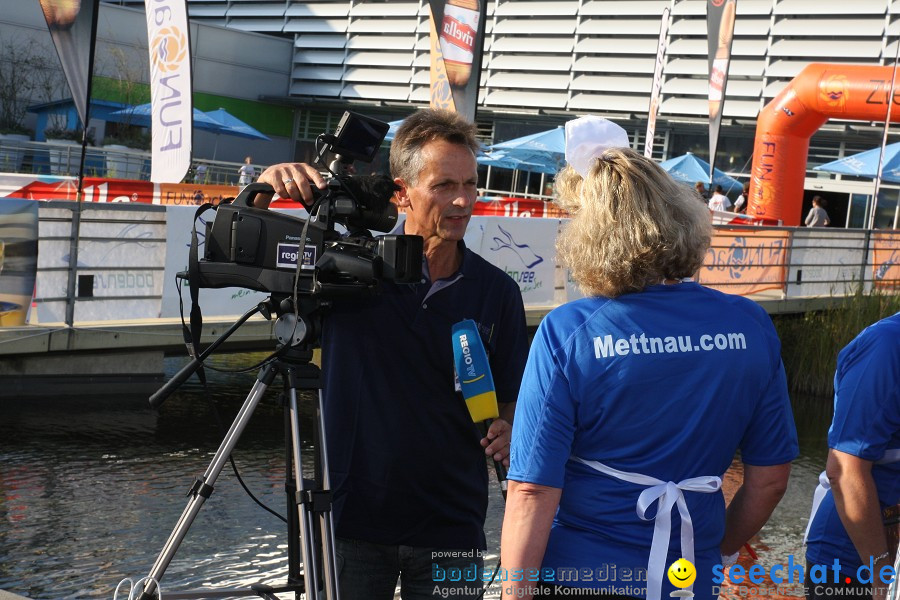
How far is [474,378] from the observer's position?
9.08 feet

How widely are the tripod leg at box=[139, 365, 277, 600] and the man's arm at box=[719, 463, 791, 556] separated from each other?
1198mm

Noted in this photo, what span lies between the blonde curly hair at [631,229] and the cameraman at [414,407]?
673 millimetres

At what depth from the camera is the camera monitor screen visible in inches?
112

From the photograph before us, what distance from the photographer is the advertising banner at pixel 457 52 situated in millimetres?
11320

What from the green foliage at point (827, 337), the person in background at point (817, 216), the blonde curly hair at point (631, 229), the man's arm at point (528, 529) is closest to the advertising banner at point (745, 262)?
the green foliage at point (827, 337)

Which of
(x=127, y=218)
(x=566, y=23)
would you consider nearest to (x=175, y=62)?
(x=127, y=218)

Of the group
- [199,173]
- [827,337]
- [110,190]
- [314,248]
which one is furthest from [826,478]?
[199,173]

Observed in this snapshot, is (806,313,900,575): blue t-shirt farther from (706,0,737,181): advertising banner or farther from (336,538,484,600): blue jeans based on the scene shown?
(706,0,737,181): advertising banner

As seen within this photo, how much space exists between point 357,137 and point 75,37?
6590 mm

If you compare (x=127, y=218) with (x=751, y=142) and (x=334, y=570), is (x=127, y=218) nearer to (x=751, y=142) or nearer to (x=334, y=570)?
(x=334, y=570)

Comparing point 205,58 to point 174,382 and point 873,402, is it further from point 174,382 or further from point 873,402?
point 873,402

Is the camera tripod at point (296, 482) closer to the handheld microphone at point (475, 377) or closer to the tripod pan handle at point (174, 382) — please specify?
the tripod pan handle at point (174, 382)

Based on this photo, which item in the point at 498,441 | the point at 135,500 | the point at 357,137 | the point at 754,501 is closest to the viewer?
the point at 754,501

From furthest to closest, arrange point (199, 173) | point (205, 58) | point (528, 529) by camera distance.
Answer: point (205, 58) < point (199, 173) < point (528, 529)
